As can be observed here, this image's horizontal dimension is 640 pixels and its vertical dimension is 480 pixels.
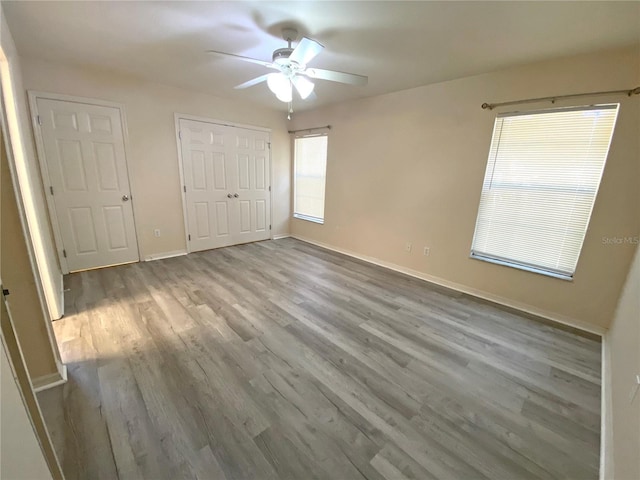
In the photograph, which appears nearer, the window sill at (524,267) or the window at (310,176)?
the window sill at (524,267)

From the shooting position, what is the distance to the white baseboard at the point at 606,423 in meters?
1.29

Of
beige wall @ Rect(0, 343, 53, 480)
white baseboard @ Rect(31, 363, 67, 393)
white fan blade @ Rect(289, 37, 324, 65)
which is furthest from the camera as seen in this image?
white fan blade @ Rect(289, 37, 324, 65)

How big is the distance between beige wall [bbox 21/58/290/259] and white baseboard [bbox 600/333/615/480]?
477 centimetres

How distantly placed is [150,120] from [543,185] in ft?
15.8

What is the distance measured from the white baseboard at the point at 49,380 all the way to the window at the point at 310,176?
3.87 m

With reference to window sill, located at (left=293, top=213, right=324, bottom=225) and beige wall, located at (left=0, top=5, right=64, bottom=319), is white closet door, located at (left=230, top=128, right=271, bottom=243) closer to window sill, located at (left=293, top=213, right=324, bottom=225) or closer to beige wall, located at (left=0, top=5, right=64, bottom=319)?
window sill, located at (left=293, top=213, right=324, bottom=225)

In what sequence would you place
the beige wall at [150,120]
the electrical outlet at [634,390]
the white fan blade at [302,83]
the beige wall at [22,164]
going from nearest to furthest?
the electrical outlet at [634,390], the beige wall at [22,164], the white fan blade at [302,83], the beige wall at [150,120]

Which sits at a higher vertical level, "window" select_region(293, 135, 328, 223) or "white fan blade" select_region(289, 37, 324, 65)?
"white fan blade" select_region(289, 37, 324, 65)

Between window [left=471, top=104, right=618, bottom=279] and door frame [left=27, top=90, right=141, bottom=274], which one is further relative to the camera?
door frame [left=27, top=90, right=141, bottom=274]

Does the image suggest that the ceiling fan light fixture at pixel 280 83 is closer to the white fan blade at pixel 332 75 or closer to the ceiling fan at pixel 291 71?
the ceiling fan at pixel 291 71

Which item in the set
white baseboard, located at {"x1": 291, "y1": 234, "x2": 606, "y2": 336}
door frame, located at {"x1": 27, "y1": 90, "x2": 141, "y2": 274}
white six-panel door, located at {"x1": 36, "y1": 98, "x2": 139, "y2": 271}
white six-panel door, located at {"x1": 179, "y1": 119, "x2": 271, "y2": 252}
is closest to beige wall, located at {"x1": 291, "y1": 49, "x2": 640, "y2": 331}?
white baseboard, located at {"x1": 291, "y1": 234, "x2": 606, "y2": 336}

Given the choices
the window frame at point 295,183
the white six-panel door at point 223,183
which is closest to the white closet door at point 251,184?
the white six-panel door at point 223,183

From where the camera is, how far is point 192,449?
1340 millimetres

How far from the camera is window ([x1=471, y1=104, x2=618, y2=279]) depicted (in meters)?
2.40
